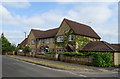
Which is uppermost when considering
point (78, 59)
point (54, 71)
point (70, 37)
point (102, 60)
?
point (70, 37)

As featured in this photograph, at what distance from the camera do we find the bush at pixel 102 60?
21094 mm

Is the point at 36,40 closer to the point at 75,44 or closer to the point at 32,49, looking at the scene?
the point at 32,49

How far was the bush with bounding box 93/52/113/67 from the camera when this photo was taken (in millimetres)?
21094

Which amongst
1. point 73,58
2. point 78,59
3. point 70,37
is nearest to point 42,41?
point 70,37

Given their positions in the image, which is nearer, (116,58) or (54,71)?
(54,71)

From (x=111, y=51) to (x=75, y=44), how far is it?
9.74 meters

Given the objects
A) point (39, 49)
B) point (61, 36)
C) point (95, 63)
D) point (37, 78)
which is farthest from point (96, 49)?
point (39, 49)

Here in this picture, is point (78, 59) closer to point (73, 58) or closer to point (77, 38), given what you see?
point (73, 58)

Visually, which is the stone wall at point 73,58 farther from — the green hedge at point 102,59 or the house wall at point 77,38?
the house wall at point 77,38

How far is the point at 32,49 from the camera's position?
48.5m

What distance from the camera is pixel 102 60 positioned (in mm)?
21281

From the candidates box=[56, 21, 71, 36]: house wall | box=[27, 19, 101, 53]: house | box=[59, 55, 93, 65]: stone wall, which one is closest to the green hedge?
box=[59, 55, 93, 65]: stone wall

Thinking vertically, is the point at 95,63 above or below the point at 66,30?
below

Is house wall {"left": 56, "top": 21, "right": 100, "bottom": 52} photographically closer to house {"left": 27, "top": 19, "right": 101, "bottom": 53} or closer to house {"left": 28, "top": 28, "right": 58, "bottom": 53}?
house {"left": 27, "top": 19, "right": 101, "bottom": 53}
